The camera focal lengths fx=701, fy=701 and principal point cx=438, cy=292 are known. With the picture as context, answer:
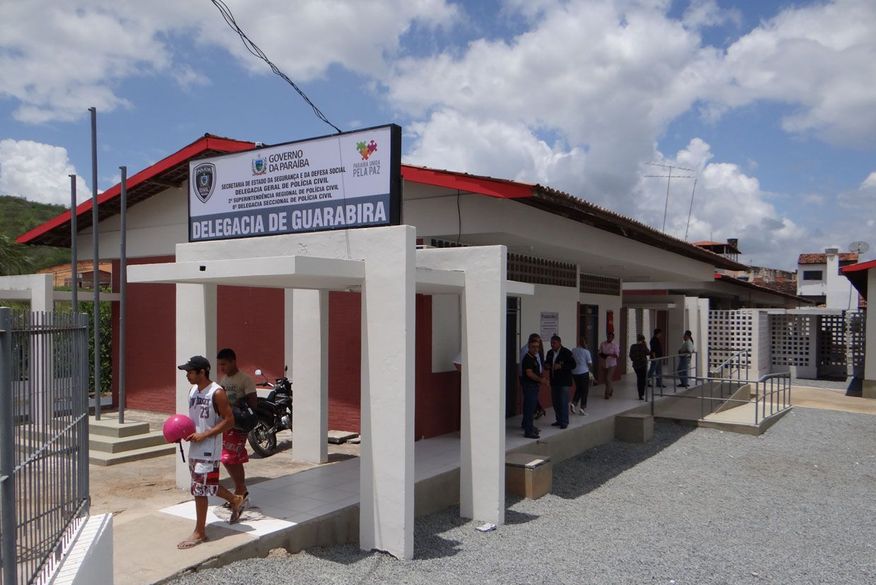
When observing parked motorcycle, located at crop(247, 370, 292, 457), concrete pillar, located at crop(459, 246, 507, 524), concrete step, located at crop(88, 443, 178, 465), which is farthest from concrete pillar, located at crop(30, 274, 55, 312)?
concrete pillar, located at crop(459, 246, 507, 524)

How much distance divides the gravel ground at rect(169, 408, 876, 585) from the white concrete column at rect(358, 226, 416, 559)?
0.27 metres

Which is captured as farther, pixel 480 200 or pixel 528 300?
pixel 528 300

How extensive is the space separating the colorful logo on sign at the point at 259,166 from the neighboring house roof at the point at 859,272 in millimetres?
17012

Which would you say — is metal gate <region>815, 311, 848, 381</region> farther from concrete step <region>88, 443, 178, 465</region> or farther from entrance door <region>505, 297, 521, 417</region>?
concrete step <region>88, 443, 178, 465</region>

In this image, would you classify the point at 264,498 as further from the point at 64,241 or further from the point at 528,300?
the point at 64,241

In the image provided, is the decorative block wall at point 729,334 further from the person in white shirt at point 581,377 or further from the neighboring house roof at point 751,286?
the person in white shirt at point 581,377

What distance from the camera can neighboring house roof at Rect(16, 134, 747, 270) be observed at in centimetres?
837

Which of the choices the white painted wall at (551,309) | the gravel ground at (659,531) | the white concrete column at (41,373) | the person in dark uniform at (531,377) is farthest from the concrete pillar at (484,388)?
the white painted wall at (551,309)

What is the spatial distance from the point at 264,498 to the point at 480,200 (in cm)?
476

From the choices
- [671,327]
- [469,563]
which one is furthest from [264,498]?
[671,327]

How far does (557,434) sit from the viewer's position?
10.1m

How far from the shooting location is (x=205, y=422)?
5.57 m

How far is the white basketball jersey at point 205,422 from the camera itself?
5.53m

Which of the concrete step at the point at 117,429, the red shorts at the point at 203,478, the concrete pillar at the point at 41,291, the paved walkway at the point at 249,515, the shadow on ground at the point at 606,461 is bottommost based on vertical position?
the shadow on ground at the point at 606,461
